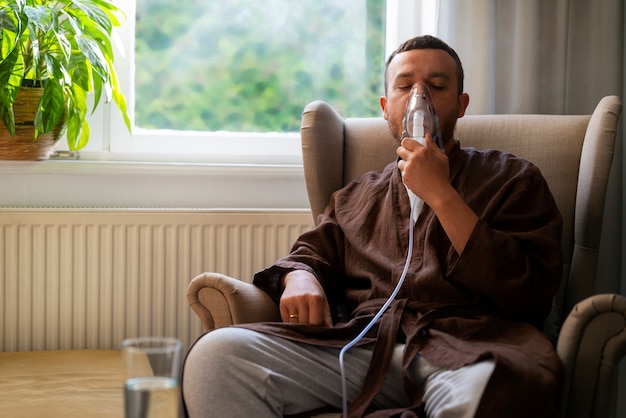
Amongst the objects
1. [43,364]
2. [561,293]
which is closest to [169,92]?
[43,364]

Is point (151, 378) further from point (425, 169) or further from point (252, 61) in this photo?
point (252, 61)

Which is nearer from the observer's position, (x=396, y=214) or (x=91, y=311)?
(x=396, y=214)

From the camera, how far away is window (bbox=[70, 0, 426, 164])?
268 centimetres

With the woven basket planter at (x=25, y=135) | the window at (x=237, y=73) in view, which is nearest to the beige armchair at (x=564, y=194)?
the window at (x=237, y=73)

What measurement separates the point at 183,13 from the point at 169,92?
0.92 ft

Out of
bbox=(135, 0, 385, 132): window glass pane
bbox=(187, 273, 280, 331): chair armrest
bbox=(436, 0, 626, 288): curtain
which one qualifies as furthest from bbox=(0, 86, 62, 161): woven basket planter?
bbox=(436, 0, 626, 288): curtain

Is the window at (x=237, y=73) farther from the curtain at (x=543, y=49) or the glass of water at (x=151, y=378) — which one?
the glass of water at (x=151, y=378)

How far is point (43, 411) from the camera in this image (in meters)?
1.83

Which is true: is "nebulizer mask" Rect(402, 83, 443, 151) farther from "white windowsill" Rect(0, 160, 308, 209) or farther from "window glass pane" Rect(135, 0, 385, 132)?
"window glass pane" Rect(135, 0, 385, 132)

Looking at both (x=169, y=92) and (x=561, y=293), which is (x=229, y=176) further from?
(x=561, y=293)

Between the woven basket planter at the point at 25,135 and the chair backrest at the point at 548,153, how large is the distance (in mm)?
803

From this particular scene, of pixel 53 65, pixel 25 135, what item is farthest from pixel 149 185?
pixel 53 65

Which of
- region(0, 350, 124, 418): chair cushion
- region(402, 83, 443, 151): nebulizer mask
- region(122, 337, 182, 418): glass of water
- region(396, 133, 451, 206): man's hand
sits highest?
region(402, 83, 443, 151): nebulizer mask

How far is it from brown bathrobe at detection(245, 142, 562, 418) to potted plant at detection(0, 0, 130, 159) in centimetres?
84
